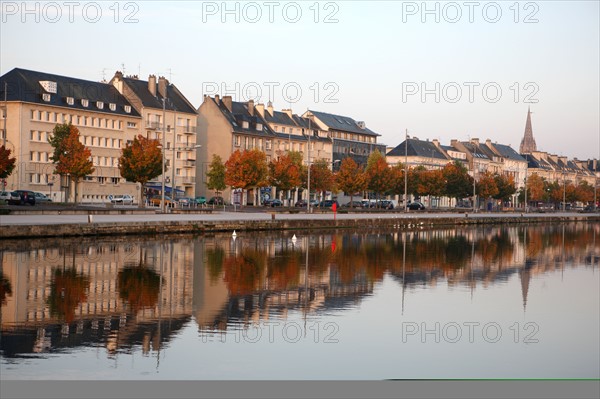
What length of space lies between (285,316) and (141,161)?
230 feet

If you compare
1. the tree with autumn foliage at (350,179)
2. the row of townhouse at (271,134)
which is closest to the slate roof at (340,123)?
the row of townhouse at (271,134)

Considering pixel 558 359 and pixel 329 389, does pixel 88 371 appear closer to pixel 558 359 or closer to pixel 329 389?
pixel 329 389

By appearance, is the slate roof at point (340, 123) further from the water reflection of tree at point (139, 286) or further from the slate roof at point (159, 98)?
the water reflection of tree at point (139, 286)

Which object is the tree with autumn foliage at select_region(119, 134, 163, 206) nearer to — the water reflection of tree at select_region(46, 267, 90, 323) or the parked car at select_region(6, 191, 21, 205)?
the parked car at select_region(6, 191, 21, 205)

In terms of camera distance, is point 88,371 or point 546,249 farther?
point 546,249

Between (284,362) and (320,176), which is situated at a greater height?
(320,176)

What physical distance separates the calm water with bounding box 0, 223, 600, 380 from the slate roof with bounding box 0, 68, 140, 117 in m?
59.5

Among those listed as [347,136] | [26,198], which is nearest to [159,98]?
[26,198]

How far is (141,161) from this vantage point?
90375mm

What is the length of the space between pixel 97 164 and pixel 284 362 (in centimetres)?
9466

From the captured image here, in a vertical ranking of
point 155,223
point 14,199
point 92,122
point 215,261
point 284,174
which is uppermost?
point 92,122

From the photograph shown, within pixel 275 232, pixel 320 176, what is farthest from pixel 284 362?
pixel 320 176

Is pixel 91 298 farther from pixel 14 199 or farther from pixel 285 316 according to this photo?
pixel 14 199

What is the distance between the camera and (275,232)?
2456 inches
